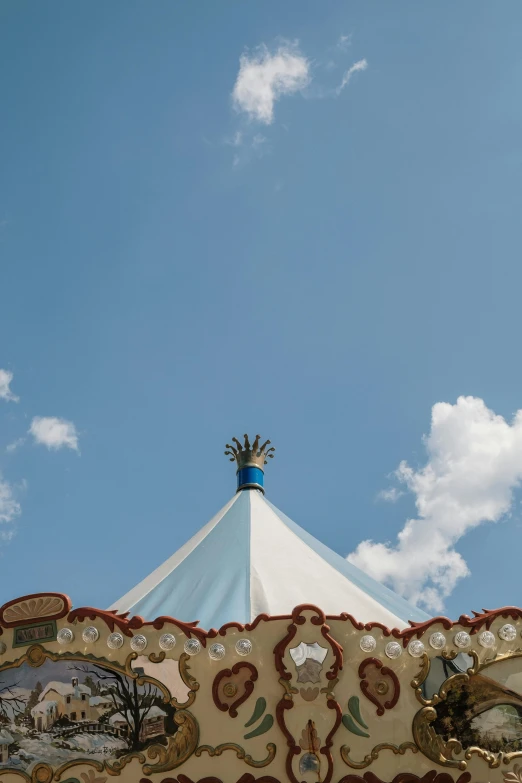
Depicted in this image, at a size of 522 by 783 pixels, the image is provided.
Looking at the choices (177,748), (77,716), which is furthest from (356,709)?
(77,716)

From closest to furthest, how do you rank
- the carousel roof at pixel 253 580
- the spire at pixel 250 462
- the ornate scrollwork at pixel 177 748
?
the ornate scrollwork at pixel 177 748
the carousel roof at pixel 253 580
the spire at pixel 250 462

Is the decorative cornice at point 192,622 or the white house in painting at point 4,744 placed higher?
the decorative cornice at point 192,622

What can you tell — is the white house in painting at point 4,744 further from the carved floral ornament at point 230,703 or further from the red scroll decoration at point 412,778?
the red scroll decoration at point 412,778

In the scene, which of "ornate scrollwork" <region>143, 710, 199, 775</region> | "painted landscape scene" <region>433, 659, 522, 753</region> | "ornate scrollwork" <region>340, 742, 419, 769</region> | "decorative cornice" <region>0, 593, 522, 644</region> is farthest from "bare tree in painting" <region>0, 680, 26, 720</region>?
"painted landscape scene" <region>433, 659, 522, 753</region>

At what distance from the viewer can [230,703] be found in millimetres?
3660

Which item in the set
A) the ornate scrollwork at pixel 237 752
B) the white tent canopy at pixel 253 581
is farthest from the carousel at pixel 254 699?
the white tent canopy at pixel 253 581

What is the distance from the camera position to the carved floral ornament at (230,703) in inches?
143

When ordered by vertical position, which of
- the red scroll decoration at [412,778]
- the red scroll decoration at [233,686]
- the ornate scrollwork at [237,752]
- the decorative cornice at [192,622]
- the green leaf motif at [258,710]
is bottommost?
the red scroll decoration at [412,778]

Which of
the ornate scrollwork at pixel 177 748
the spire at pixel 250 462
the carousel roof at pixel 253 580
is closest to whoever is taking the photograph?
the ornate scrollwork at pixel 177 748

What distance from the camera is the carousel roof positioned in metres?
4.30

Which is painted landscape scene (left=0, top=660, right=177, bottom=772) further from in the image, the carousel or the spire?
the spire

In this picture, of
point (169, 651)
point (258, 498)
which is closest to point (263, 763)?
point (169, 651)

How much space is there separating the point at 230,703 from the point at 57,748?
0.83 m

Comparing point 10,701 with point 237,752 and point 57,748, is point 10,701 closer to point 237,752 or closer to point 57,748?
point 57,748
